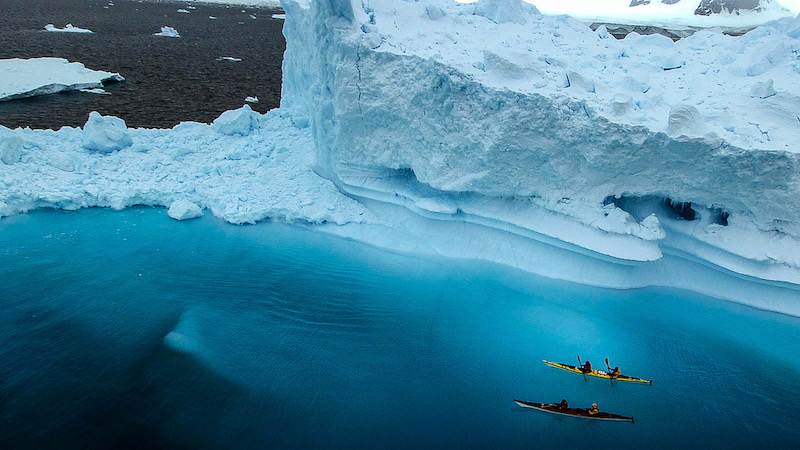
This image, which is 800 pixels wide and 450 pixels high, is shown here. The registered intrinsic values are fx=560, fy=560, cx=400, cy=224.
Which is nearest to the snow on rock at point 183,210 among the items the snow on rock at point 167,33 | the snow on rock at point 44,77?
the snow on rock at point 44,77

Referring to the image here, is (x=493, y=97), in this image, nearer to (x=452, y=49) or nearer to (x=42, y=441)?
(x=452, y=49)

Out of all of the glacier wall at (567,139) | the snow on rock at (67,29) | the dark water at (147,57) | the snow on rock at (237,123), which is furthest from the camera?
the snow on rock at (67,29)

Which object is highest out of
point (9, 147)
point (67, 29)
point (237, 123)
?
point (237, 123)

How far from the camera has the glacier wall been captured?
732 cm

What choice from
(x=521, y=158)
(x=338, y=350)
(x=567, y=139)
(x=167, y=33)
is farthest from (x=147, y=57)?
(x=338, y=350)

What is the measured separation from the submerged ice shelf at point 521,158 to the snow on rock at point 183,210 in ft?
0.20

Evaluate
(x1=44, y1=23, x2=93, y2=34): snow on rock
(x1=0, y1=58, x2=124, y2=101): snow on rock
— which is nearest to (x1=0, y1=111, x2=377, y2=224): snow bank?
(x1=0, y1=58, x2=124, y2=101): snow on rock

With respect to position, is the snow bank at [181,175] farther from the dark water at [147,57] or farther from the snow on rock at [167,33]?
the snow on rock at [167,33]

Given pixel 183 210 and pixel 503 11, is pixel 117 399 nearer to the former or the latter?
pixel 183 210

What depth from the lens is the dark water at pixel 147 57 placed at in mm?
13820

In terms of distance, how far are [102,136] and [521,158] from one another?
295 inches

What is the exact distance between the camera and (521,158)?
25.6 feet

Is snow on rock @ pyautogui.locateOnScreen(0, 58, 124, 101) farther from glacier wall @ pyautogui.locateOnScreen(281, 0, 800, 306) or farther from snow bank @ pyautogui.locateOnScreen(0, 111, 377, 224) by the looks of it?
glacier wall @ pyautogui.locateOnScreen(281, 0, 800, 306)

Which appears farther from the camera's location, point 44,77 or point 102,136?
point 44,77
